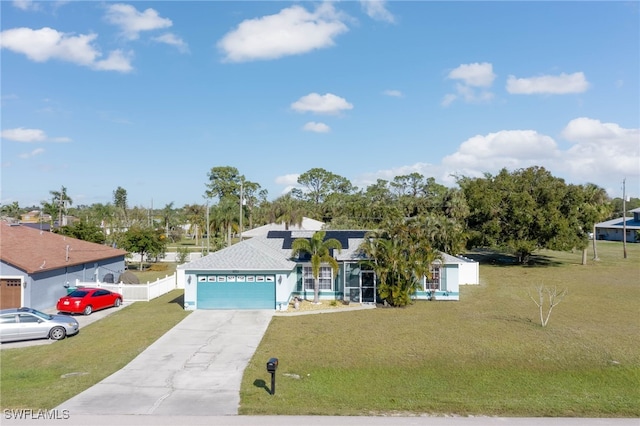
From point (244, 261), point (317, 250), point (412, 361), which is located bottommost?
point (412, 361)

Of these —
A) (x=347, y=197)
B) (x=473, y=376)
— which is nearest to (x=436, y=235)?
(x=473, y=376)

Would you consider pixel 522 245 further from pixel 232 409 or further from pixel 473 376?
pixel 232 409

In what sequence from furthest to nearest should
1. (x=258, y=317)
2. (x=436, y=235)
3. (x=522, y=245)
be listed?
(x=522, y=245), (x=436, y=235), (x=258, y=317)

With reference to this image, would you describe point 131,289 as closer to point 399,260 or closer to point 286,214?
point 399,260

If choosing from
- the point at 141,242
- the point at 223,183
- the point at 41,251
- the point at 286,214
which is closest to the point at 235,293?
the point at 41,251

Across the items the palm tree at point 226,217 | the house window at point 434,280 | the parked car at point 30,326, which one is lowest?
the parked car at point 30,326

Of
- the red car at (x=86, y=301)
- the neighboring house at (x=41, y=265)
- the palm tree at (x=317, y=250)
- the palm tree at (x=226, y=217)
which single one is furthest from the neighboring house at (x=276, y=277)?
the palm tree at (x=226, y=217)

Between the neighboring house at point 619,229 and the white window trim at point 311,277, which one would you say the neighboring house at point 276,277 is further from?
the neighboring house at point 619,229
